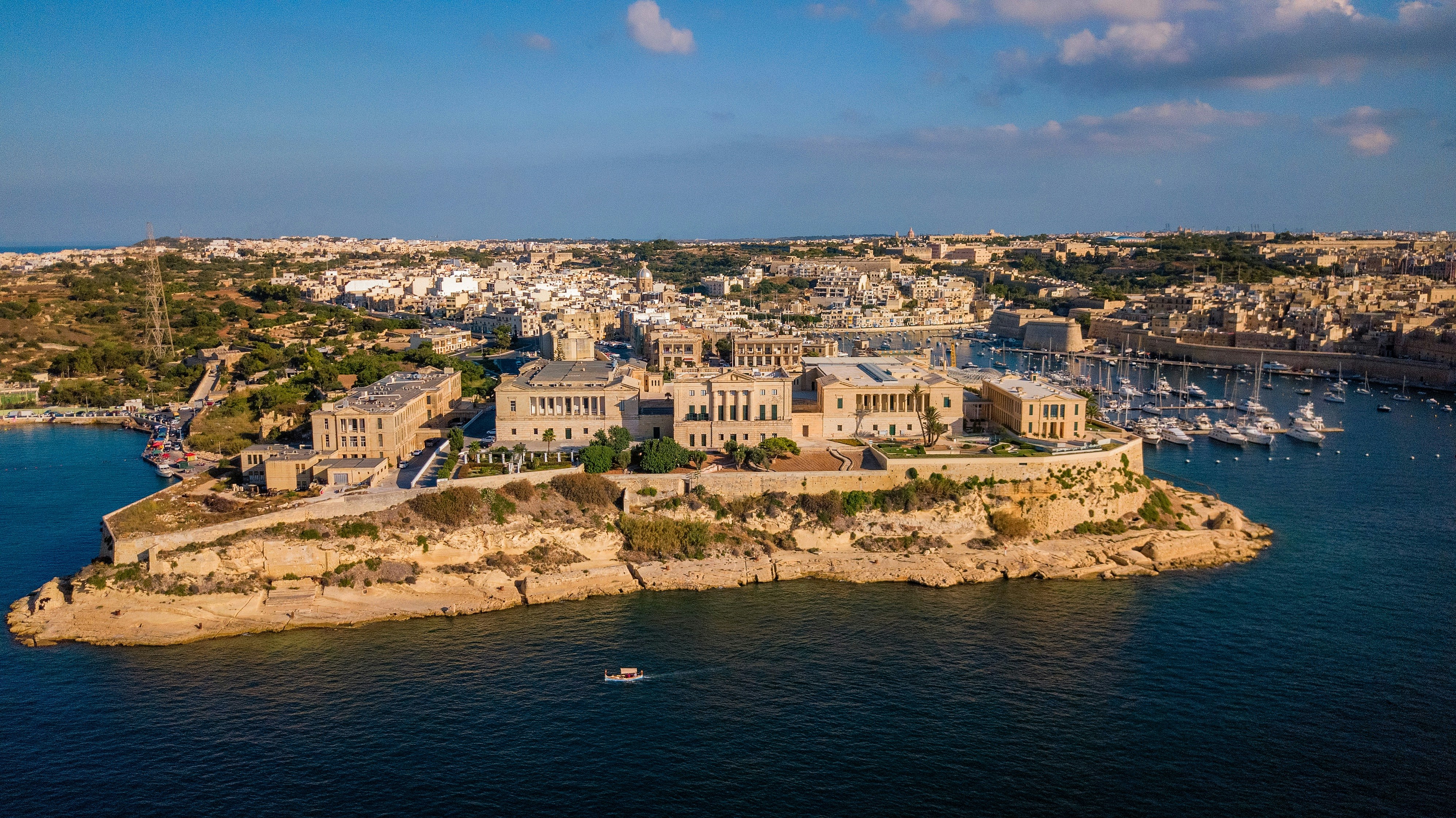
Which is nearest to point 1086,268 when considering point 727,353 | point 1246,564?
point 727,353

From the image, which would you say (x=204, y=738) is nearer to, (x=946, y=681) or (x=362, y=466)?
(x=362, y=466)

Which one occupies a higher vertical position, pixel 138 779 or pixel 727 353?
pixel 727 353

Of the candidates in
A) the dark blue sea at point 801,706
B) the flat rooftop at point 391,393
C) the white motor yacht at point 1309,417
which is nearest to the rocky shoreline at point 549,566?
the dark blue sea at point 801,706

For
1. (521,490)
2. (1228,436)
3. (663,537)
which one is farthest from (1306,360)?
(521,490)

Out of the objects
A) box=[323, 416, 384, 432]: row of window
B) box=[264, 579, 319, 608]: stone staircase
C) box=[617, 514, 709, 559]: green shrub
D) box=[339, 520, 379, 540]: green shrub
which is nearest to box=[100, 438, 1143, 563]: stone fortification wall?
box=[339, 520, 379, 540]: green shrub

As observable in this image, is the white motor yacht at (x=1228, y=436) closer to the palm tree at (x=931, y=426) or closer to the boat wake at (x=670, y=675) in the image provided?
the palm tree at (x=931, y=426)

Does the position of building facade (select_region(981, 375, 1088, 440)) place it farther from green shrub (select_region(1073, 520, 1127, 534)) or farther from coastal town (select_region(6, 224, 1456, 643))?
green shrub (select_region(1073, 520, 1127, 534))
